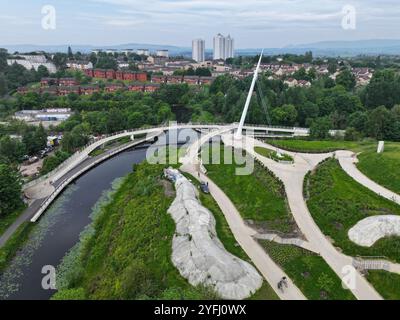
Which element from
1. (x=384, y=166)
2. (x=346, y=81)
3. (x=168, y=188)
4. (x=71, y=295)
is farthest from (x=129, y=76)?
(x=71, y=295)

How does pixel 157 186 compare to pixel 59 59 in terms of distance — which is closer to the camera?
pixel 157 186

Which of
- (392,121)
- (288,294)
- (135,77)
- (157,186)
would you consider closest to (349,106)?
(392,121)

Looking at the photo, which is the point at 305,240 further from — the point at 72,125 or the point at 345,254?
the point at 72,125

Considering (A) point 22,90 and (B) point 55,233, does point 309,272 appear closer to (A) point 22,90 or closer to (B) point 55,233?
(B) point 55,233

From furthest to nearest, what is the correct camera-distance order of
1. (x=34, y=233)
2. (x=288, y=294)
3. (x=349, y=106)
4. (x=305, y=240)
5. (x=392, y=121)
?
(x=349, y=106) < (x=392, y=121) < (x=34, y=233) < (x=305, y=240) < (x=288, y=294)

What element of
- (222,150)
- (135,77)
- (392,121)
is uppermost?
(135,77)

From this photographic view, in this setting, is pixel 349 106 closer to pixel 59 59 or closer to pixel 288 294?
pixel 288 294

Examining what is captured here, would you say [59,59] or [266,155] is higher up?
[59,59]

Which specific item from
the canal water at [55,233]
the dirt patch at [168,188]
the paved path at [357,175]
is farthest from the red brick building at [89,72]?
the paved path at [357,175]

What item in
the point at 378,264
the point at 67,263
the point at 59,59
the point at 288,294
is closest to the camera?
the point at 288,294
